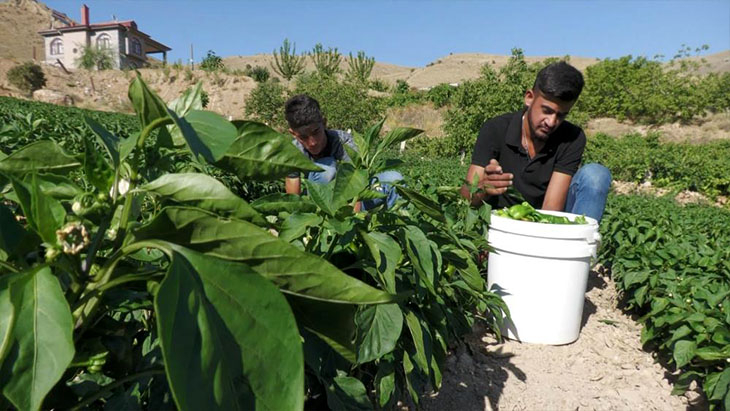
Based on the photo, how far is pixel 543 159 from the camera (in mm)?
2949

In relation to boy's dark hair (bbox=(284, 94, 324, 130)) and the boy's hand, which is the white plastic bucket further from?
boy's dark hair (bbox=(284, 94, 324, 130))

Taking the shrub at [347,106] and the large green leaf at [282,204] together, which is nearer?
the large green leaf at [282,204]

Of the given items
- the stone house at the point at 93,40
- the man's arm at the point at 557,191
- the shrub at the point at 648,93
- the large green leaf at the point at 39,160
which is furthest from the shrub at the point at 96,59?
the large green leaf at the point at 39,160

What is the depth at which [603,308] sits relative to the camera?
2.86 m

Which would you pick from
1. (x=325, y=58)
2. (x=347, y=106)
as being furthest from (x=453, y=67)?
(x=347, y=106)

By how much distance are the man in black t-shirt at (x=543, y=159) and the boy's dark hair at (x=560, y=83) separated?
0.14 feet

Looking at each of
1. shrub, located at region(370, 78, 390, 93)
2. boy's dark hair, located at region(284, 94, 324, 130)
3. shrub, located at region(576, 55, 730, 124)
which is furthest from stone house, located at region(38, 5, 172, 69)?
boy's dark hair, located at region(284, 94, 324, 130)

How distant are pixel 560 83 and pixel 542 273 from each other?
1.00 metres

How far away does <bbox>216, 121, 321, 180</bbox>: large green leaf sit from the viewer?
1.65 feet

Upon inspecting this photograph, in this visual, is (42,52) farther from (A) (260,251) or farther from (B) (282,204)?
(A) (260,251)

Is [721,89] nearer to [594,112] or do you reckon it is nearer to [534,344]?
[594,112]

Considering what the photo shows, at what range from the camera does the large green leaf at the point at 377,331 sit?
3.07ft

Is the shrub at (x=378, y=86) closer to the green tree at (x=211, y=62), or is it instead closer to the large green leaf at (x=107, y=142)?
the green tree at (x=211, y=62)

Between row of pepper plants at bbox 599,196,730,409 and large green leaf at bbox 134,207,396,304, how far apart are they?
1.63 meters
